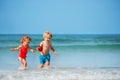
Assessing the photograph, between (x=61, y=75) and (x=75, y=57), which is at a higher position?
(x=61, y=75)

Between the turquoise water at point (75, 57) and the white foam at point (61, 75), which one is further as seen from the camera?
the turquoise water at point (75, 57)

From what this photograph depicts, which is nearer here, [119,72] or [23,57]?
[119,72]

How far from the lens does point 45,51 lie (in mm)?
6277

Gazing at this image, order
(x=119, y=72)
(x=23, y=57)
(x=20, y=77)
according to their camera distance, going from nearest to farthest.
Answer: (x=20, y=77) → (x=119, y=72) → (x=23, y=57)

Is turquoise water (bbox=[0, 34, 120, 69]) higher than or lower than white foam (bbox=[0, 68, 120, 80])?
lower

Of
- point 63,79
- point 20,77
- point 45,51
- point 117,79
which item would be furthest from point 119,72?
point 45,51

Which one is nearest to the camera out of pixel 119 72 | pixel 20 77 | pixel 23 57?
pixel 20 77

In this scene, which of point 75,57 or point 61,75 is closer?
point 61,75

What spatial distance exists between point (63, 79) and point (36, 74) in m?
0.34

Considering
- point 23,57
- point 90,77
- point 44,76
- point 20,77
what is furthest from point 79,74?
point 23,57

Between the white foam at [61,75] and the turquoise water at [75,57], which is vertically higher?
the white foam at [61,75]

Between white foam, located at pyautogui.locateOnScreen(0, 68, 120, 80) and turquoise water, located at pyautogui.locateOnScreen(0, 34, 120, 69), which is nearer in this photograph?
white foam, located at pyautogui.locateOnScreen(0, 68, 120, 80)

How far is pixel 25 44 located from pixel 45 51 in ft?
1.31

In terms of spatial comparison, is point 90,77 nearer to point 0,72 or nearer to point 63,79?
point 63,79
